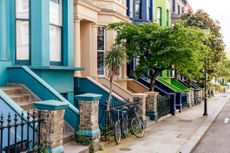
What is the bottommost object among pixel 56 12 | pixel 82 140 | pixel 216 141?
pixel 216 141

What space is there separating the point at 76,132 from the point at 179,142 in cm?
423

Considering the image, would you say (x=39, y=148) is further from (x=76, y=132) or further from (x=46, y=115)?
(x=76, y=132)

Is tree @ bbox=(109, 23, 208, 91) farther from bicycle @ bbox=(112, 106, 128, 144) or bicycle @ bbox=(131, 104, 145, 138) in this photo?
bicycle @ bbox=(112, 106, 128, 144)

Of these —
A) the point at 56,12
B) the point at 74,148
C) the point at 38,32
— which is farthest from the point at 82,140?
the point at 56,12

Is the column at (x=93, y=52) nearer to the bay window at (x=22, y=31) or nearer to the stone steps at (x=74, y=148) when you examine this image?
the bay window at (x=22, y=31)

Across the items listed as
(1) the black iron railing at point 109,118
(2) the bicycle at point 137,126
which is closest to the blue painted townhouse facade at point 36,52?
(1) the black iron railing at point 109,118

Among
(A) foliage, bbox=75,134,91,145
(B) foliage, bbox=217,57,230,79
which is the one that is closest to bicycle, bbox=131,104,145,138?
(A) foliage, bbox=75,134,91,145

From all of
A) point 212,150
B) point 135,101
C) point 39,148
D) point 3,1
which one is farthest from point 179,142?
point 3,1

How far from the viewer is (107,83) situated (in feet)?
55.6

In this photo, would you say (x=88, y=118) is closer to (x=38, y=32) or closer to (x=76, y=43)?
(x=38, y=32)

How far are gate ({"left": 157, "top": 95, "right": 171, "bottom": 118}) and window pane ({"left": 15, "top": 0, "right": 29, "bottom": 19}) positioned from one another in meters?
8.50

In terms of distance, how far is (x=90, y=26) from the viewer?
16.4 meters

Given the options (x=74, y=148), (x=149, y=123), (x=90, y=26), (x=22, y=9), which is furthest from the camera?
(x=90, y=26)

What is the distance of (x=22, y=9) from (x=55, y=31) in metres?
1.78
